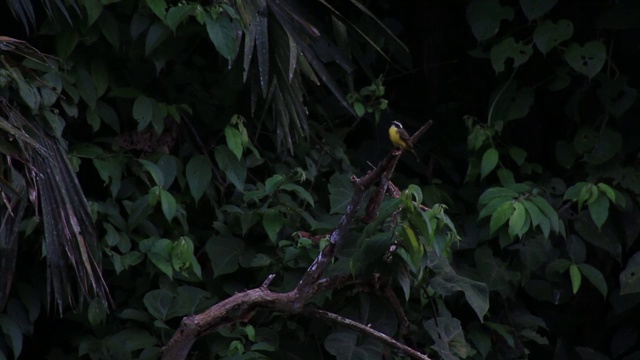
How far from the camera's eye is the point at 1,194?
10.2 ft

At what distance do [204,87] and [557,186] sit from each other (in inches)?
52.3

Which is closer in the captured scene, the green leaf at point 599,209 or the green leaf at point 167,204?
the green leaf at point 167,204

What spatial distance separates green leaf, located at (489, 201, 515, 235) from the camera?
3760 millimetres

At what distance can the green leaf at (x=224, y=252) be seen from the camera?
374cm

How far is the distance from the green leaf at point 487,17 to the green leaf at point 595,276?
89 centimetres

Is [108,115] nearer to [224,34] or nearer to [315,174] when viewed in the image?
[224,34]

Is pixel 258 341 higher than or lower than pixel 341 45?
lower

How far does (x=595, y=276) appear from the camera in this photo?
3.99m

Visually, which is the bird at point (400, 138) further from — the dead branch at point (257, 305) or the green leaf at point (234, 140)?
the green leaf at point (234, 140)

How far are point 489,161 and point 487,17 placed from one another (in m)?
0.52

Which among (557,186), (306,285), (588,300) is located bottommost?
(588,300)

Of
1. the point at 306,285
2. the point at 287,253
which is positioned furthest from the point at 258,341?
the point at 306,285

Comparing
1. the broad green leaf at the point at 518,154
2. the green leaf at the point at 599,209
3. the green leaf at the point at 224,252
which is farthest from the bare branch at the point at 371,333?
the broad green leaf at the point at 518,154

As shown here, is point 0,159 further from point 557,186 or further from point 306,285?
point 557,186
